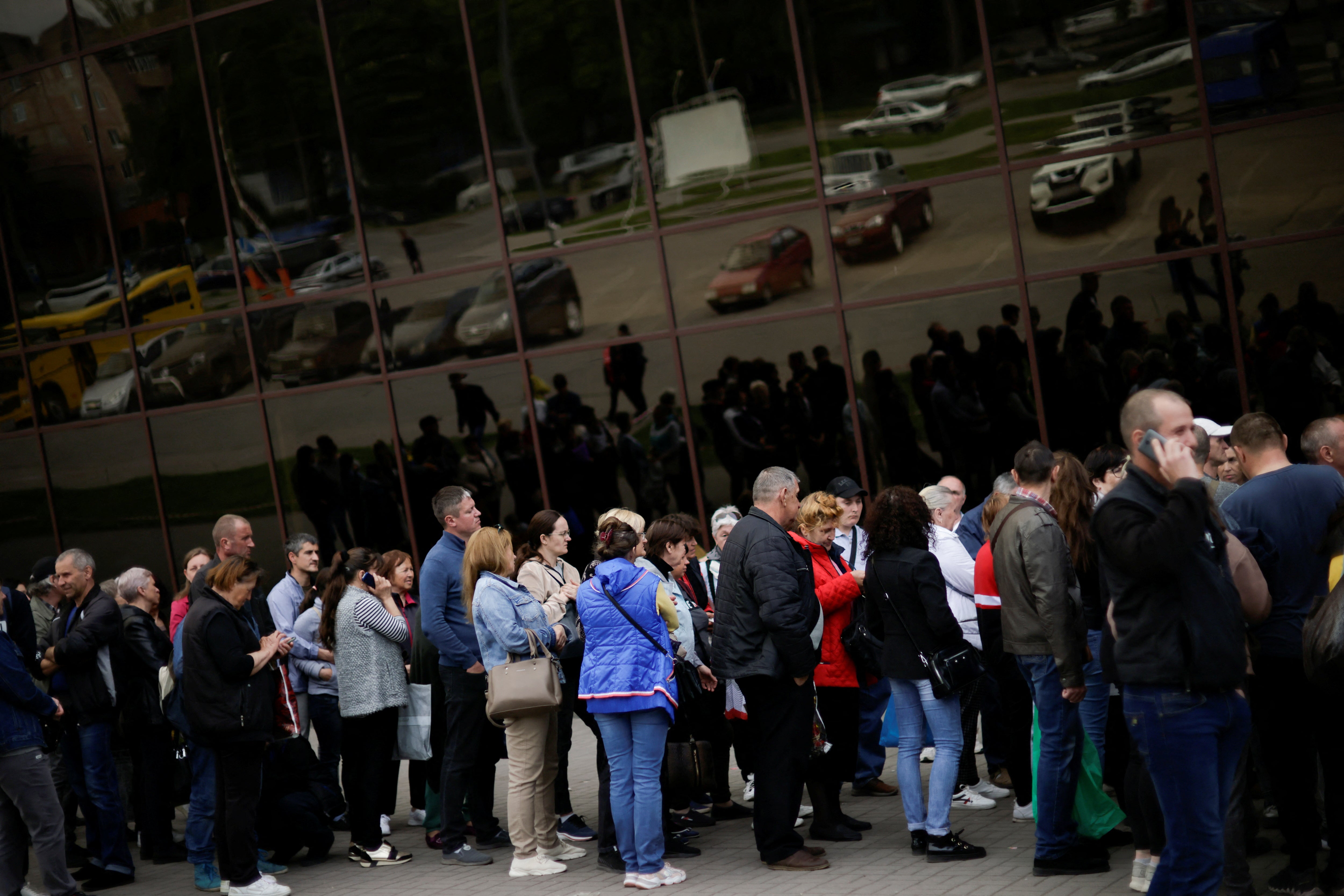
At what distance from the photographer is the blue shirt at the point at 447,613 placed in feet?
24.9

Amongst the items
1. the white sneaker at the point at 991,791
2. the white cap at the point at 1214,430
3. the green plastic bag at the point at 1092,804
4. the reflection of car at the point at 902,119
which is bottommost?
the white sneaker at the point at 991,791

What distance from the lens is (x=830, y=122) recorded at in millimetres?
12383

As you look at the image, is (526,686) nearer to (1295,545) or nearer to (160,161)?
(1295,545)

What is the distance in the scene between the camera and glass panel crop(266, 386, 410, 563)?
14.3 metres

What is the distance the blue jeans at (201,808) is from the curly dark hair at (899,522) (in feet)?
14.4

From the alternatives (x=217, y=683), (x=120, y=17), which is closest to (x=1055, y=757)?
(x=217, y=683)

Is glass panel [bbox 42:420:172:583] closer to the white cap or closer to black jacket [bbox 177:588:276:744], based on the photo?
black jacket [bbox 177:588:276:744]

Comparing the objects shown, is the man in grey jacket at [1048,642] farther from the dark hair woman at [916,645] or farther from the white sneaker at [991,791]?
the white sneaker at [991,791]

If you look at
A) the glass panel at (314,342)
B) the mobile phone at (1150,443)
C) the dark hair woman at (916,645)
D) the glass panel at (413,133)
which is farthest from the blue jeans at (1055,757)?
the glass panel at (314,342)

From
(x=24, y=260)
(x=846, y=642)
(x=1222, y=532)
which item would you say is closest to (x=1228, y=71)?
(x=846, y=642)

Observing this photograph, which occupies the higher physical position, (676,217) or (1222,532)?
(676,217)

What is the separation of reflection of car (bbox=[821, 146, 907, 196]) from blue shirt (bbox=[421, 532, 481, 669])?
6421 millimetres

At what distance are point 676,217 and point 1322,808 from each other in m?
8.70

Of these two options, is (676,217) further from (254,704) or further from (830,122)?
(254,704)
